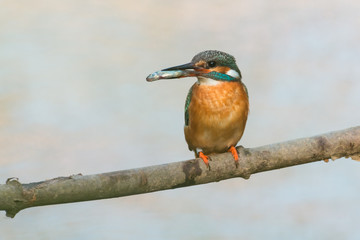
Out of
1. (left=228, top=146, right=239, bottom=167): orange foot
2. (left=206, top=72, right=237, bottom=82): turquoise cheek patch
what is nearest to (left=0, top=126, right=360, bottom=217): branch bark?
(left=228, top=146, right=239, bottom=167): orange foot

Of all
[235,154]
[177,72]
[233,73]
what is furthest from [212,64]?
[235,154]

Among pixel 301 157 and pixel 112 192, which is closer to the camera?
pixel 112 192

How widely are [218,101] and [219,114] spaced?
10 centimetres

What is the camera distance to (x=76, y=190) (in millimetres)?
2871

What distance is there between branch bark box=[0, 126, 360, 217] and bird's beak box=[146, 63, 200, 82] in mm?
631

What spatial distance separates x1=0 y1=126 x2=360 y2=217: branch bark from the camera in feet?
9.27

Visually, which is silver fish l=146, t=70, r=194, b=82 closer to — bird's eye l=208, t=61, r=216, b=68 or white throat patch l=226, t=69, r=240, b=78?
bird's eye l=208, t=61, r=216, b=68

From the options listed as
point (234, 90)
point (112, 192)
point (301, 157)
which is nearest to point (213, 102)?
point (234, 90)

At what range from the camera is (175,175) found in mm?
3242

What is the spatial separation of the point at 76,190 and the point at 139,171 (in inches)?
16.0

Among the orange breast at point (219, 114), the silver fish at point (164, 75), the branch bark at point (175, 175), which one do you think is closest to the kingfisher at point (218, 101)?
the orange breast at point (219, 114)

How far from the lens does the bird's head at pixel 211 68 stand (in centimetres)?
392

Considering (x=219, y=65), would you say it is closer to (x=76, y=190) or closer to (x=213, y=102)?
(x=213, y=102)

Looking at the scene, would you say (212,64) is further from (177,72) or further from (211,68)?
(177,72)
